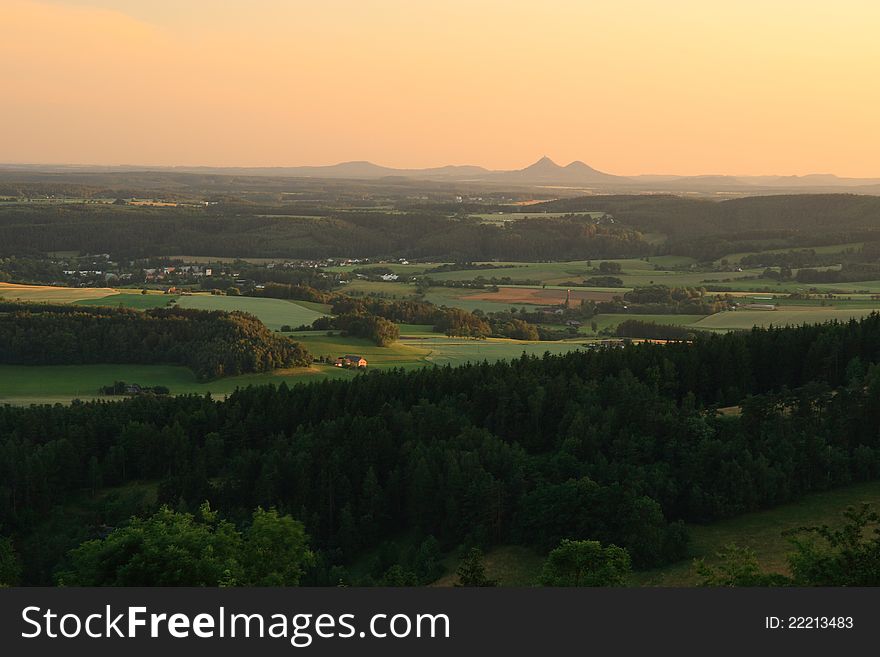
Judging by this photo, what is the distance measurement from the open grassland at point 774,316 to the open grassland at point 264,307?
4226 cm

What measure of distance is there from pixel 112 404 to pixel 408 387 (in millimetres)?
20747

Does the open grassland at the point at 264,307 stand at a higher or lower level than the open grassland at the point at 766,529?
lower

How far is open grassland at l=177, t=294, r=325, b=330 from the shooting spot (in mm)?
114969

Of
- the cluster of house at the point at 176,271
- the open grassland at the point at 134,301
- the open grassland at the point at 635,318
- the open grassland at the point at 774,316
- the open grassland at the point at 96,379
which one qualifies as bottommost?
the cluster of house at the point at 176,271

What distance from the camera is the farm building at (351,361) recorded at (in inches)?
3543

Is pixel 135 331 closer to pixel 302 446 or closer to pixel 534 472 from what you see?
pixel 302 446

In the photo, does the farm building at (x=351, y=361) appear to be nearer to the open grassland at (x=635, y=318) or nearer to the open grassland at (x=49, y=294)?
the open grassland at (x=635, y=318)

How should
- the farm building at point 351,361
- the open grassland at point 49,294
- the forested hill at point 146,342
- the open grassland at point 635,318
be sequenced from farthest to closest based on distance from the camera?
the open grassland at point 49,294
the open grassland at point 635,318
the farm building at point 351,361
the forested hill at point 146,342

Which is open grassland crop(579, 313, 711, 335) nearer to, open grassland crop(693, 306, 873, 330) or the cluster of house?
open grassland crop(693, 306, 873, 330)

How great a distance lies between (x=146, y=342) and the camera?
95.1 meters

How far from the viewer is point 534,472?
47000 millimetres

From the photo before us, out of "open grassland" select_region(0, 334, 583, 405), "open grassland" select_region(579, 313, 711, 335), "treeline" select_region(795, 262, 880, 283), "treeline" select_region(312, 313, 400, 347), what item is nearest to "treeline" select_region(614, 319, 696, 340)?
"open grassland" select_region(579, 313, 711, 335)

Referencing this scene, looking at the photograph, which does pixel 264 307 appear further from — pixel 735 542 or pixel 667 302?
pixel 735 542

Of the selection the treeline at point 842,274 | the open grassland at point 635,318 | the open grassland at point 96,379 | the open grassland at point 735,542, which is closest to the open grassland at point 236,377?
the open grassland at point 96,379
